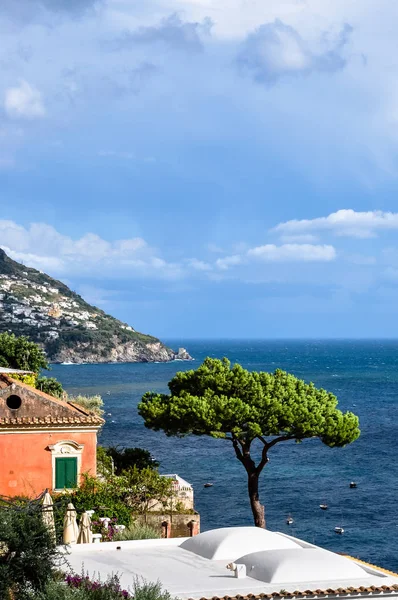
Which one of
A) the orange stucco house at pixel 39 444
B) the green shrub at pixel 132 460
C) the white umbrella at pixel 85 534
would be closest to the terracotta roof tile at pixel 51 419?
the orange stucco house at pixel 39 444

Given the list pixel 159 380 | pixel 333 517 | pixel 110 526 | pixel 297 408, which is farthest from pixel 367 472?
pixel 159 380

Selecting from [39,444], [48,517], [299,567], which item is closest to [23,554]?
[299,567]

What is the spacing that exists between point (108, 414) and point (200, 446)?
1086 inches

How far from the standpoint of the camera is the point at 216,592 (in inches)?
648

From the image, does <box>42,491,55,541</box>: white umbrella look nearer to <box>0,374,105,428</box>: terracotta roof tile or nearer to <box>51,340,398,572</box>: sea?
<box>0,374,105,428</box>: terracotta roof tile

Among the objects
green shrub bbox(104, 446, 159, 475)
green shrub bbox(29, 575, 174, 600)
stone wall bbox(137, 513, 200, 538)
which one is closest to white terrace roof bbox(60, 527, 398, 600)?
green shrub bbox(29, 575, 174, 600)

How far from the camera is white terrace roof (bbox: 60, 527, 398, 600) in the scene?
16609mm

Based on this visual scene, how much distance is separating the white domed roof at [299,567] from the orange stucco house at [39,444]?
651 inches

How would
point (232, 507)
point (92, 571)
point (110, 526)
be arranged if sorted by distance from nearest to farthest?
1. point (92, 571)
2. point (110, 526)
3. point (232, 507)

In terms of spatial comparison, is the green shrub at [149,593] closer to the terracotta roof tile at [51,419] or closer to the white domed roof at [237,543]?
the white domed roof at [237,543]

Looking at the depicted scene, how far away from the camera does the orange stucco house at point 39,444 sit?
3331 cm

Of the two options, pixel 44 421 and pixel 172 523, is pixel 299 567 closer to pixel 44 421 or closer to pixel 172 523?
pixel 172 523

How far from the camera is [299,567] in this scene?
56.2 ft

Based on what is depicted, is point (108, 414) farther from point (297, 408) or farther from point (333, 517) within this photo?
→ point (297, 408)
